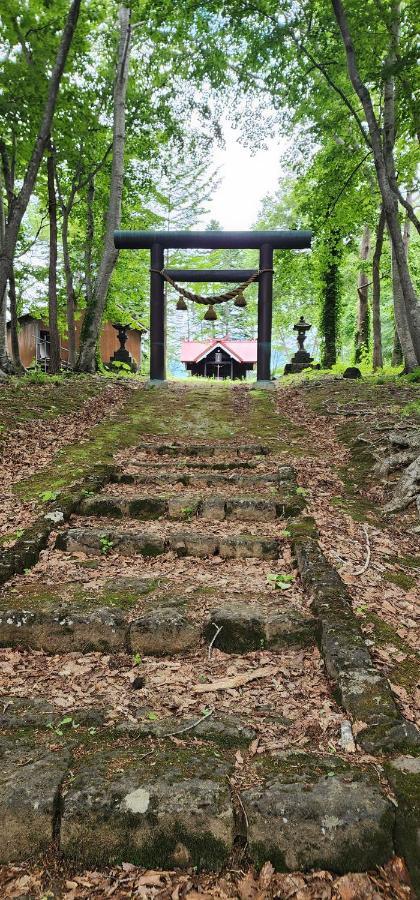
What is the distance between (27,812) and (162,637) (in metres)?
1.13

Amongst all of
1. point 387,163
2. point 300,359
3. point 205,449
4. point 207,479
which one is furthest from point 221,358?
point 207,479

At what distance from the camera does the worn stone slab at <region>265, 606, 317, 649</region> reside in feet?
8.80

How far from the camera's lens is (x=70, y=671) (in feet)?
8.33

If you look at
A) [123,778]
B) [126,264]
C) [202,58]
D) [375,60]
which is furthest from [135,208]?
[123,778]

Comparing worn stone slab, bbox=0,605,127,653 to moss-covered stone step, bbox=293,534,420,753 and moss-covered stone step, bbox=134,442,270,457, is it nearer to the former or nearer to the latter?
moss-covered stone step, bbox=293,534,420,753

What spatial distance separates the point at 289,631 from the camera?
8.82 ft

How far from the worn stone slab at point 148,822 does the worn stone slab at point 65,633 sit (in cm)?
97

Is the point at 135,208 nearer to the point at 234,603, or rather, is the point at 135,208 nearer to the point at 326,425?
the point at 326,425

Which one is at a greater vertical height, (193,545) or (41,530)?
(41,530)

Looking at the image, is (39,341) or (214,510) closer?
(214,510)

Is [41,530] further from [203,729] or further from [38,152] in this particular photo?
[38,152]

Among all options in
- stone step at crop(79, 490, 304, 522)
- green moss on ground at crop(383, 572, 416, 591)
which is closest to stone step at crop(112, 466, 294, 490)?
stone step at crop(79, 490, 304, 522)

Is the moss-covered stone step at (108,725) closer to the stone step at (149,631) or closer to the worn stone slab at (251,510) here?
the stone step at (149,631)

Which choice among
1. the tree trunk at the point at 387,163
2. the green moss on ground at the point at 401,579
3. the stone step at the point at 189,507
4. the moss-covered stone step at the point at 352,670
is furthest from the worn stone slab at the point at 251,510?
the tree trunk at the point at 387,163
